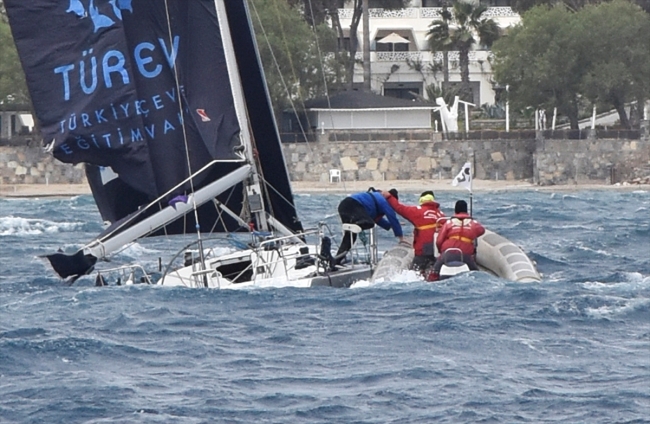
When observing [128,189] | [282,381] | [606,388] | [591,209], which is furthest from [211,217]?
[591,209]

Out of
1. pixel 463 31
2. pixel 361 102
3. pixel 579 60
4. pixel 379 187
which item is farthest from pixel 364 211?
pixel 463 31

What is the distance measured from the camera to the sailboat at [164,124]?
1928cm

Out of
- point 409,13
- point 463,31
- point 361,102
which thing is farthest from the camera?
point 409,13

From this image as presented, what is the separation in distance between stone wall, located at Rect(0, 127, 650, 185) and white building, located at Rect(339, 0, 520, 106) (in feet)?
40.5

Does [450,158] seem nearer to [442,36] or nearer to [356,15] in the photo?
[442,36]

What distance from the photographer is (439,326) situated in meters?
15.9

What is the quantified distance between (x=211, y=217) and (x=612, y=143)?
33.4 m

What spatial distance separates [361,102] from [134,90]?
3573cm

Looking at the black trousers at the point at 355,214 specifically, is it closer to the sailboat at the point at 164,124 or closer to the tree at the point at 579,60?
the sailboat at the point at 164,124

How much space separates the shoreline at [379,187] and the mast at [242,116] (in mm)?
29818

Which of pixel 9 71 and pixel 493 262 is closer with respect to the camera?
pixel 493 262

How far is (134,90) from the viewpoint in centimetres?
1952

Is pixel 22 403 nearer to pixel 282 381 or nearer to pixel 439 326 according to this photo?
pixel 282 381

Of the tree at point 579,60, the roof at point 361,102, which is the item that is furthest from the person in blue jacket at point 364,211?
the roof at point 361,102
